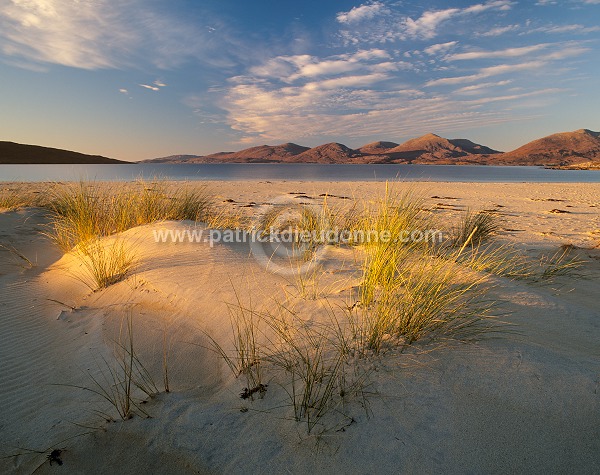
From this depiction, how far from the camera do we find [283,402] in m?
1.57

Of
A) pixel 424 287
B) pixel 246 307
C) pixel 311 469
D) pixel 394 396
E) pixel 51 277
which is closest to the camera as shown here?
pixel 311 469

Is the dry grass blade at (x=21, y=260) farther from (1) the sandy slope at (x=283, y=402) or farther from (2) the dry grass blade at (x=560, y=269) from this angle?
(2) the dry grass blade at (x=560, y=269)

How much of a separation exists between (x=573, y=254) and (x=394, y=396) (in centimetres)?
492

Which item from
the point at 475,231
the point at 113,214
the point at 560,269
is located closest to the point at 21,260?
the point at 113,214

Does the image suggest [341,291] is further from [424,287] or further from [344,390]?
[344,390]

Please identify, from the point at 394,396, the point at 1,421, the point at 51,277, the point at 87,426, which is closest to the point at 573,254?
the point at 394,396

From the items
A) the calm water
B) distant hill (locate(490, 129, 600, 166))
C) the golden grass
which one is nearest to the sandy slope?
the golden grass

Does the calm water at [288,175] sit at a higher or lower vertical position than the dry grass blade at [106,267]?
higher

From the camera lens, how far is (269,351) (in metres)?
1.97

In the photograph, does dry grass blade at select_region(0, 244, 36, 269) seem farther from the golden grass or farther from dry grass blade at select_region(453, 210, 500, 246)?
dry grass blade at select_region(453, 210, 500, 246)

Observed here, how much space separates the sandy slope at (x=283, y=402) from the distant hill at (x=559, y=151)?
120 meters

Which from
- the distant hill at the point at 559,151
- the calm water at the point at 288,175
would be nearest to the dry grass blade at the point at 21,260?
the calm water at the point at 288,175

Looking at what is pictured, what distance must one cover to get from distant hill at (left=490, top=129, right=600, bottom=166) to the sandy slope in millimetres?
119796

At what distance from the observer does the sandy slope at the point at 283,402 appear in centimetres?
129
